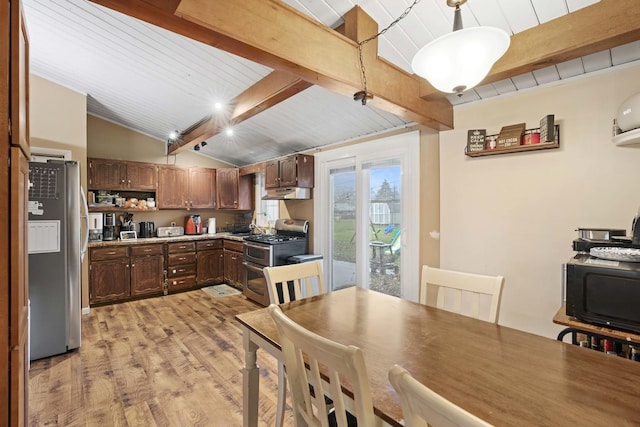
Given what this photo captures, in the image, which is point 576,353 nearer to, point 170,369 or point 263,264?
point 170,369

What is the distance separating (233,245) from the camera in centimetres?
498

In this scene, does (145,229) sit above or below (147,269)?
above

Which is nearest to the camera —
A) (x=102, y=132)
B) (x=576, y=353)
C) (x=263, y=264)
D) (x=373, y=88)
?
(x=576, y=353)

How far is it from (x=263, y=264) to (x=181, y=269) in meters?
1.66

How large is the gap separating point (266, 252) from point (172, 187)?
2.36 meters

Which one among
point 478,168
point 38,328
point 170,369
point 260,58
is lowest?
point 170,369

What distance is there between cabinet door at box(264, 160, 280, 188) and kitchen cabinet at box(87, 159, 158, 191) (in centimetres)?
194

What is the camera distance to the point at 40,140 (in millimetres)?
3465

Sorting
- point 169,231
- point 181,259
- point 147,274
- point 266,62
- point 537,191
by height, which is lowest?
point 147,274

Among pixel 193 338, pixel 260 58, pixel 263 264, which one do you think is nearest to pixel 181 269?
pixel 263 264

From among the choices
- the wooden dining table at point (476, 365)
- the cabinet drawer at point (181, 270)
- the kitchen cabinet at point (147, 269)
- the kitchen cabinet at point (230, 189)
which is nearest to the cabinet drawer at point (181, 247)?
the kitchen cabinet at point (147, 269)

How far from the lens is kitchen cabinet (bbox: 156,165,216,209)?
16.6 ft

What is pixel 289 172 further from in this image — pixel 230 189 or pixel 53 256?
pixel 53 256

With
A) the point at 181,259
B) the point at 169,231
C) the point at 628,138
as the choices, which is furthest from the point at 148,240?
the point at 628,138
